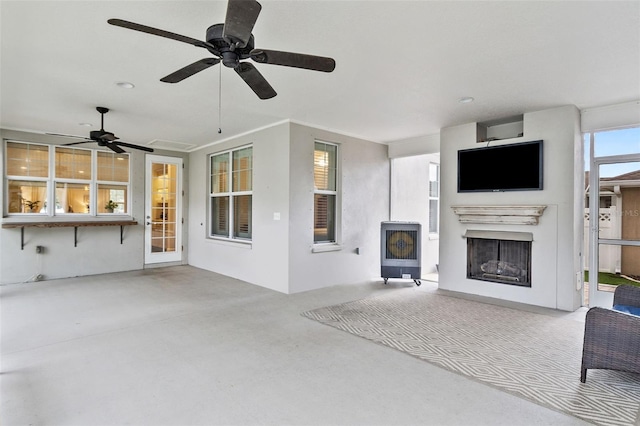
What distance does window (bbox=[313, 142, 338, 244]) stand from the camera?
18.8ft

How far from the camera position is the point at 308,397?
7.47 ft

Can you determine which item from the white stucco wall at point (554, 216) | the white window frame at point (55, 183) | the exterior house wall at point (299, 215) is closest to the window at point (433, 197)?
the exterior house wall at point (299, 215)

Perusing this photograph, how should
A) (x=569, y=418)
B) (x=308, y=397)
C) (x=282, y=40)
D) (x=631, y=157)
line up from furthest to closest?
(x=631, y=157)
(x=282, y=40)
(x=308, y=397)
(x=569, y=418)

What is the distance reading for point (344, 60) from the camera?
10.0 ft

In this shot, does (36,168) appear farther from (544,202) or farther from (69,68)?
(544,202)

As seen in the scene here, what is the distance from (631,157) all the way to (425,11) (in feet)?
12.5

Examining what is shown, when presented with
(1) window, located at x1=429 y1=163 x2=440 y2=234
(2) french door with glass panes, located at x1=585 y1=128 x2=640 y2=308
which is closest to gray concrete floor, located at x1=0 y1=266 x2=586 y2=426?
(2) french door with glass panes, located at x1=585 y1=128 x2=640 y2=308

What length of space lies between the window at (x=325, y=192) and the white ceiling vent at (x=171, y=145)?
2973mm

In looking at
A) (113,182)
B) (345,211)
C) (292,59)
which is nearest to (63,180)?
(113,182)

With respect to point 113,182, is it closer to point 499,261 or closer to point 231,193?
point 231,193

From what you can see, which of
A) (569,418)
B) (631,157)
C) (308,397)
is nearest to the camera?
(569,418)

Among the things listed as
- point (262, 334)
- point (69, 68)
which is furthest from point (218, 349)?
point (69, 68)

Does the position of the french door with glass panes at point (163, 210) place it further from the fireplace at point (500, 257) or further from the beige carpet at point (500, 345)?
the fireplace at point (500, 257)

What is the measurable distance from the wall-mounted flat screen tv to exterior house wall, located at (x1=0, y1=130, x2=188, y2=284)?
235 inches
